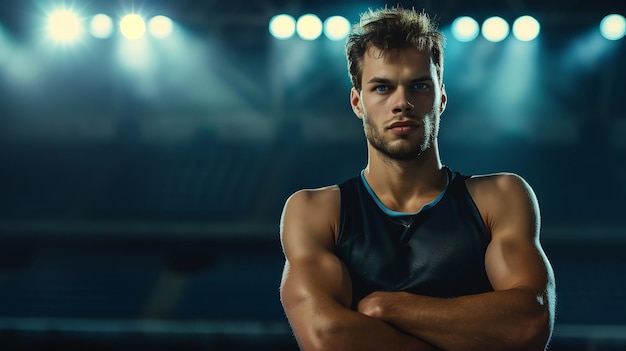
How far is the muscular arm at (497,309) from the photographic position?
2.02 meters

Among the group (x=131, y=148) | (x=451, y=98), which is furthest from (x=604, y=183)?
(x=131, y=148)

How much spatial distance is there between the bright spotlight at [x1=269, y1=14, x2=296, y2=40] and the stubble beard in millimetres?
7170

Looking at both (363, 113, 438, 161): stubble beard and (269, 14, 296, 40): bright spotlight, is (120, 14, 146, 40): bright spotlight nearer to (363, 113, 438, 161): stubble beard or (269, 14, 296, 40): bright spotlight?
(269, 14, 296, 40): bright spotlight

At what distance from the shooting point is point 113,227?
1130cm

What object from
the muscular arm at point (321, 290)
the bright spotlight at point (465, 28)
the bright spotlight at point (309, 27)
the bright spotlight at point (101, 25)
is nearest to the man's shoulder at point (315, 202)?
the muscular arm at point (321, 290)

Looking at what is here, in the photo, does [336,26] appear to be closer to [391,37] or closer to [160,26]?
[160,26]

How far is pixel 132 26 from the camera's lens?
930 centimetres

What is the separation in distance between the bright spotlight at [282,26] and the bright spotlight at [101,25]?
2206 mm

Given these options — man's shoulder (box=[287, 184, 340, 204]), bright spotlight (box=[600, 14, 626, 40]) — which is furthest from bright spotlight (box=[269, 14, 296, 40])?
man's shoulder (box=[287, 184, 340, 204])

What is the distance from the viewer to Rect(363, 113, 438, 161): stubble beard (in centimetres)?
230

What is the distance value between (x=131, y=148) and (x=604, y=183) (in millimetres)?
7978

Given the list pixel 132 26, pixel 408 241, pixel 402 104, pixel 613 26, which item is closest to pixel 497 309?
pixel 408 241

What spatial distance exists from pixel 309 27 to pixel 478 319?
768 centimetres

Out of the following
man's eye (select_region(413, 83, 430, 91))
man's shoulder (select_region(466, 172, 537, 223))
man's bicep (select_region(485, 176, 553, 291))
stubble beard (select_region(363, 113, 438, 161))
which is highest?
man's eye (select_region(413, 83, 430, 91))
